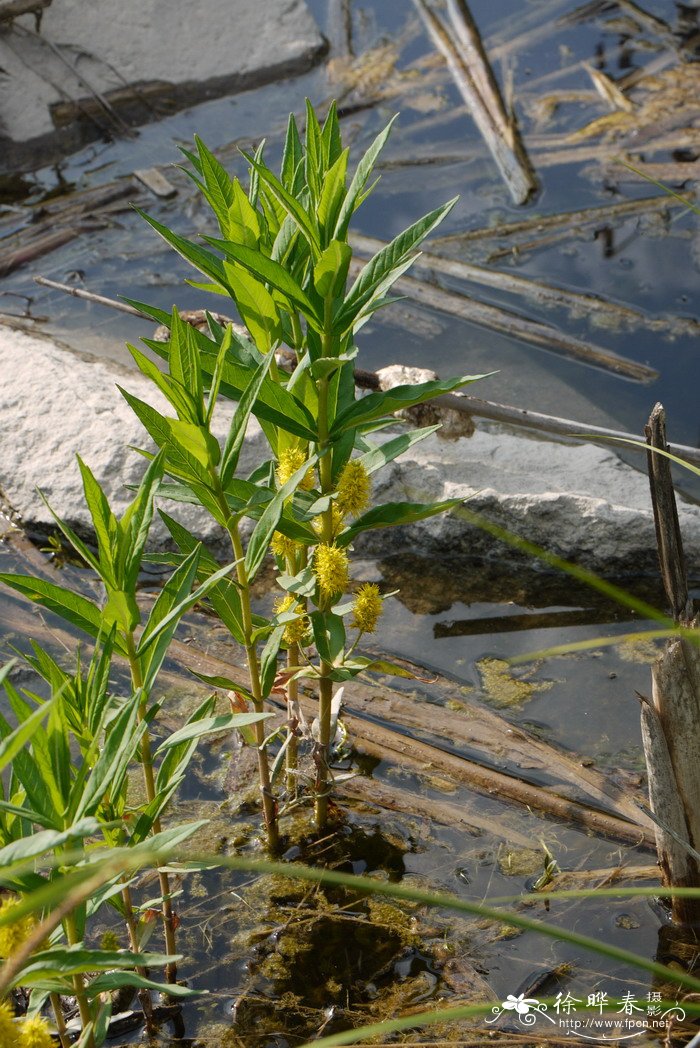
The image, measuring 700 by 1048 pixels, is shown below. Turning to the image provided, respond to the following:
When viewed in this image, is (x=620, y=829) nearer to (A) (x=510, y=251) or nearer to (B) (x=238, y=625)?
(B) (x=238, y=625)

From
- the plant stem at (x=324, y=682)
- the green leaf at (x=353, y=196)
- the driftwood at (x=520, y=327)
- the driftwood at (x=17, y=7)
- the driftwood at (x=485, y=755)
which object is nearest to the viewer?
the green leaf at (x=353, y=196)

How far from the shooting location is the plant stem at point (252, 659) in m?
2.10

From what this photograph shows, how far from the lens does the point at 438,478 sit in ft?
12.3

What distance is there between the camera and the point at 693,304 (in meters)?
4.74

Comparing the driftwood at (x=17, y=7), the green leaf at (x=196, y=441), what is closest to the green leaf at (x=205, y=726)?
the green leaf at (x=196, y=441)

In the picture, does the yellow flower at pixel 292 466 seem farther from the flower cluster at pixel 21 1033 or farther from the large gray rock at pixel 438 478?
the large gray rock at pixel 438 478

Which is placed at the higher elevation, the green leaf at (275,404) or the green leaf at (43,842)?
the green leaf at (275,404)

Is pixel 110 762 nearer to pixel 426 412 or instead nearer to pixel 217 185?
pixel 217 185

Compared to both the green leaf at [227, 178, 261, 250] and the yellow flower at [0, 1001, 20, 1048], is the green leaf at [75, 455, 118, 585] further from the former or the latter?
the yellow flower at [0, 1001, 20, 1048]

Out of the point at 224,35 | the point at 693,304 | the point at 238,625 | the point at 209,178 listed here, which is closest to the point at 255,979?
the point at 238,625

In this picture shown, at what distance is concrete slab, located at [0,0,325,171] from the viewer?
6234mm

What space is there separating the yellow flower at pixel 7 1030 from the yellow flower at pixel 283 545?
1102mm

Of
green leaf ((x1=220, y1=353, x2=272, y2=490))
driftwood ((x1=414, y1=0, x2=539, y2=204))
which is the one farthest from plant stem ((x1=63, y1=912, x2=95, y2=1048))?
driftwood ((x1=414, y1=0, x2=539, y2=204))

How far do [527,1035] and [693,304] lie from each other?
11.6 ft
